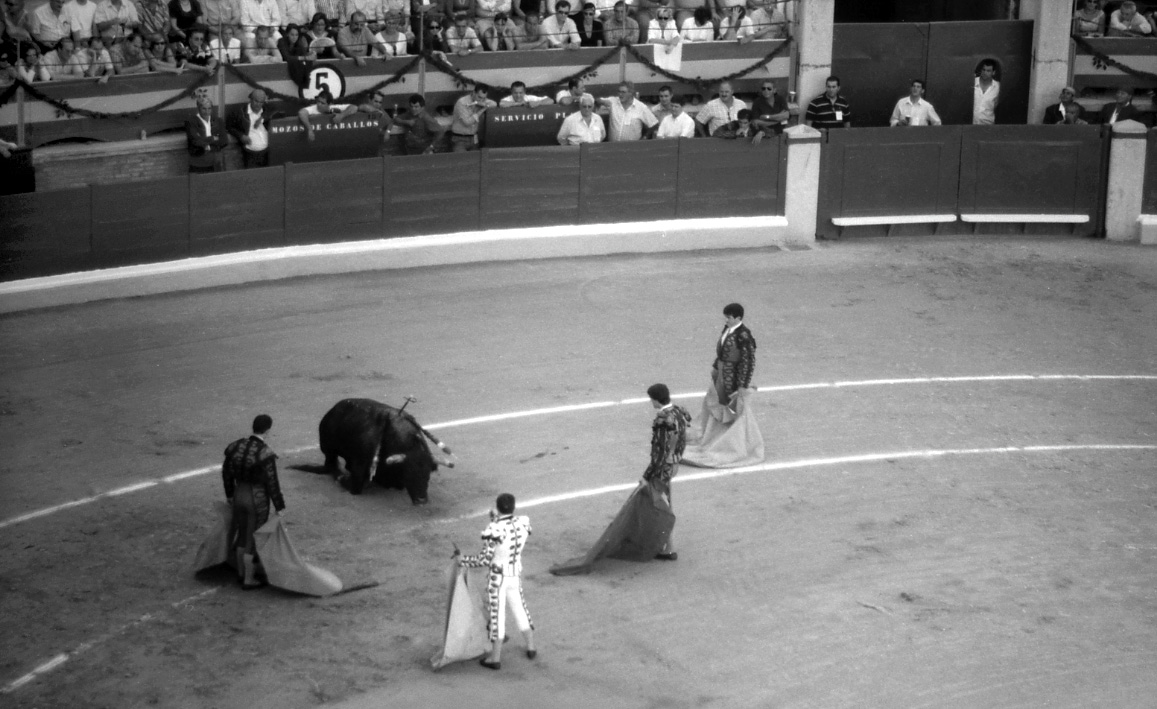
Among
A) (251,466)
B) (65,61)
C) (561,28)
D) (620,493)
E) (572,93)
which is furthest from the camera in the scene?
(561,28)

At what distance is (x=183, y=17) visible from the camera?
66.7 ft

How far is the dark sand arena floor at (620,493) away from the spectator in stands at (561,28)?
3580mm

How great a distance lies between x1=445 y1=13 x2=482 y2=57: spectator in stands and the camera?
21.9 meters

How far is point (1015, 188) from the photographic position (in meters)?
22.6

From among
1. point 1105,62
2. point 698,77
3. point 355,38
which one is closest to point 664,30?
point 698,77

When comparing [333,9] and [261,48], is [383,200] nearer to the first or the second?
[261,48]

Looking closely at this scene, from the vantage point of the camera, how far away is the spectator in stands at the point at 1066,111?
2262 centimetres

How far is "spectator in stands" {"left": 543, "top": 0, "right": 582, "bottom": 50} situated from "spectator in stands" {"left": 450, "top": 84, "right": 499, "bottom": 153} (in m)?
1.80

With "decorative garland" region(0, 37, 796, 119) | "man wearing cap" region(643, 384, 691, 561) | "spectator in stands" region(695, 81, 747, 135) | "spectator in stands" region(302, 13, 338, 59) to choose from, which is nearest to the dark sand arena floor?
"man wearing cap" region(643, 384, 691, 561)

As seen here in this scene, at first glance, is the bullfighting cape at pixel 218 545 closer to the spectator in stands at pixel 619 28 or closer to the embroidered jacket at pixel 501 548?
the embroidered jacket at pixel 501 548

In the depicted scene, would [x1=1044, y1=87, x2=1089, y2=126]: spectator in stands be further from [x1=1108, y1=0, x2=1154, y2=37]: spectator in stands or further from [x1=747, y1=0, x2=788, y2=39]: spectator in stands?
[x1=747, y1=0, x2=788, y2=39]: spectator in stands

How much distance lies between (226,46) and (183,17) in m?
0.62

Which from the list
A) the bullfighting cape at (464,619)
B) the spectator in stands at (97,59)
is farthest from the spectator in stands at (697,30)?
the bullfighting cape at (464,619)

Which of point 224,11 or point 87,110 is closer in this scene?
point 87,110
